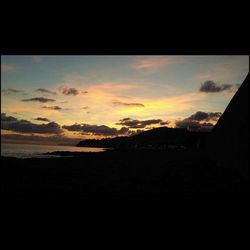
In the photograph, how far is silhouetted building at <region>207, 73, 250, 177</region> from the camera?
920cm

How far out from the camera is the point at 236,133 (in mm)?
10422

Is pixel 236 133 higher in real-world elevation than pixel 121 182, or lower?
higher

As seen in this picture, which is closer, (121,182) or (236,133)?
(121,182)

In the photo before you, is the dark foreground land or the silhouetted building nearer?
the dark foreground land

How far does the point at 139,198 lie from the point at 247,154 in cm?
868

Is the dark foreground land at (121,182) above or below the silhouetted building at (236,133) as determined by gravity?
below

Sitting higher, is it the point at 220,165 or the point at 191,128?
the point at 191,128

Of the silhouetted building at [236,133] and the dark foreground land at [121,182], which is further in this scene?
the silhouetted building at [236,133]

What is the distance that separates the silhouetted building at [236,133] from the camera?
920 centimetres

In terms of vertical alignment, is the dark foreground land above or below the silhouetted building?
below
